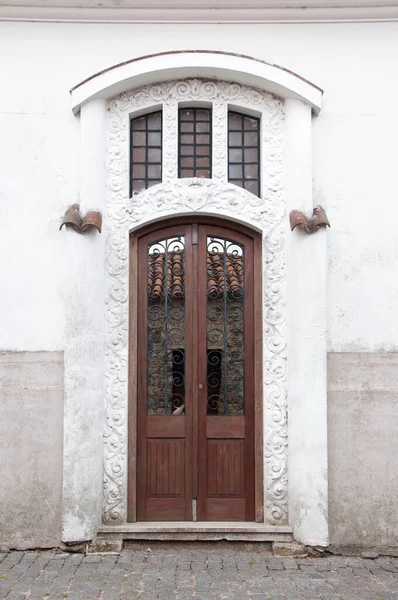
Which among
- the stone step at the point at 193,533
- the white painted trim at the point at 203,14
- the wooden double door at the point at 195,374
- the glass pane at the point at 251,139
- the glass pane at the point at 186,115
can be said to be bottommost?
the stone step at the point at 193,533

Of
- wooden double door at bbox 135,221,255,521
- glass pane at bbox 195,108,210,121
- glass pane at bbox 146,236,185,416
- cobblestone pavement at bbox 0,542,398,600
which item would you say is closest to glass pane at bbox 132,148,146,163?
glass pane at bbox 195,108,210,121

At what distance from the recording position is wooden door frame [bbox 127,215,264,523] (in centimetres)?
760

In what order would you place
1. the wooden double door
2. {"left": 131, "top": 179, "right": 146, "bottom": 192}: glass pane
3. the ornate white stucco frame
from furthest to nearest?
{"left": 131, "top": 179, "right": 146, "bottom": 192}: glass pane → the wooden double door → the ornate white stucco frame

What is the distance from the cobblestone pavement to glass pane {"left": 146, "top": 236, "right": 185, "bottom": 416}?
145 cm

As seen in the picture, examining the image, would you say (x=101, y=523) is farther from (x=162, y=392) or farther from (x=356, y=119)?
(x=356, y=119)

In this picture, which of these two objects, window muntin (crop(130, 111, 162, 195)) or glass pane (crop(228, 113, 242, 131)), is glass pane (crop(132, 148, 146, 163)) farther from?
glass pane (crop(228, 113, 242, 131))

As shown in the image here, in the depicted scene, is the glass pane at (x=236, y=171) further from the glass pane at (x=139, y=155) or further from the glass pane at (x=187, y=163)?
the glass pane at (x=139, y=155)

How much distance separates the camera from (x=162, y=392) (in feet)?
25.4

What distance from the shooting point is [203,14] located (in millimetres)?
7668

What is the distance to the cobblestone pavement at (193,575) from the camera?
20.0 feet

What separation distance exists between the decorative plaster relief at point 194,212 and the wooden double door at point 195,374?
21 centimetres

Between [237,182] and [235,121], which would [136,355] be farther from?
[235,121]

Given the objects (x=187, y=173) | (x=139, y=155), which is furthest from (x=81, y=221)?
(x=187, y=173)

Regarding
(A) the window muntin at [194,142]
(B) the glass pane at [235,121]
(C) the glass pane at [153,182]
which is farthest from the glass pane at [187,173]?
(B) the glass pane at [235,121]
